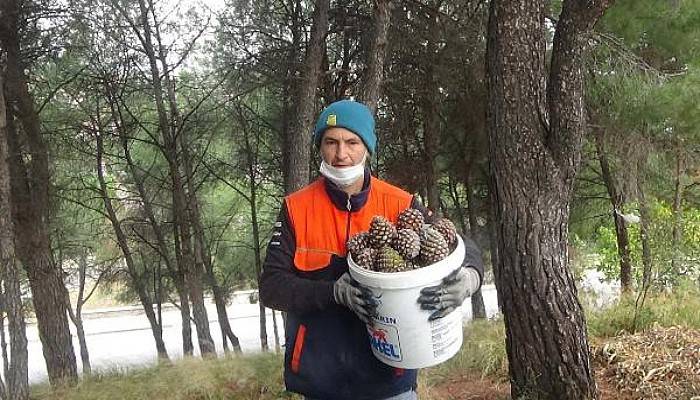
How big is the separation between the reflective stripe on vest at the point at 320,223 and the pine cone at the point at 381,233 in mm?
143

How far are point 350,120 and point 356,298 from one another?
523 mm

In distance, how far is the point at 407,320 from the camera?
1576mm

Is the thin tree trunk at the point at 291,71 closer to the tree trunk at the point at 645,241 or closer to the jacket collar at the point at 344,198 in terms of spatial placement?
the tree trunk at the point at 645,241

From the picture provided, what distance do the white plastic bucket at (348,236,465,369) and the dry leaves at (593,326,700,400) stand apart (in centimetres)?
257

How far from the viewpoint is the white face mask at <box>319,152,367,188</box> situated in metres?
1.77

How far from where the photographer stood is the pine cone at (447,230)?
1.68m

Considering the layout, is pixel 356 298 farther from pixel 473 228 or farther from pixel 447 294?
pixel 473 228

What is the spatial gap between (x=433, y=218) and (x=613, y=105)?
18.9ft

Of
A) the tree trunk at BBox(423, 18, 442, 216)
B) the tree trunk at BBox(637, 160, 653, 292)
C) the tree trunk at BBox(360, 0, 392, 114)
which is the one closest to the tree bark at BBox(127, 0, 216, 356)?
the tree trunk at BBox(423, 18, 442, 216)

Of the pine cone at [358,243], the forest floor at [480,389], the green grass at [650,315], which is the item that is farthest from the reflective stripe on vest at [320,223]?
the green grass at [650,315]

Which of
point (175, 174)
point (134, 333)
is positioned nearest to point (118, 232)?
point (175, 174)

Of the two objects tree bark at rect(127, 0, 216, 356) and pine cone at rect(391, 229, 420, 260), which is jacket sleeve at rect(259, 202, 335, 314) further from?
tree bark at rect(127, 0, 216, 356)

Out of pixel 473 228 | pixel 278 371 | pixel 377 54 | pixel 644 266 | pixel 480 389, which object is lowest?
pixel 480 389

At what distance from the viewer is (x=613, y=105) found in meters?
6.77
